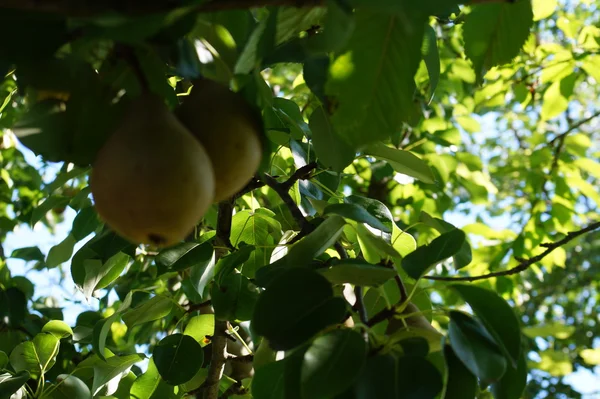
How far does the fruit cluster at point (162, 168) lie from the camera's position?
58 cm

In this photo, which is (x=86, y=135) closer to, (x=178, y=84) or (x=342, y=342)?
(x=342, y=342)

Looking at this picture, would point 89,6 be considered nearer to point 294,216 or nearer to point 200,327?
point 294,216

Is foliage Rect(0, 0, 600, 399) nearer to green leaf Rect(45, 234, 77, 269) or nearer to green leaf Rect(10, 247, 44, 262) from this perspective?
green leaf Rect(45, 234, 77, 269)

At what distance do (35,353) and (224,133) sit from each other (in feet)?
2.89

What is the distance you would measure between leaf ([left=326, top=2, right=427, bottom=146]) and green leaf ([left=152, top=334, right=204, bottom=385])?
1.93ft

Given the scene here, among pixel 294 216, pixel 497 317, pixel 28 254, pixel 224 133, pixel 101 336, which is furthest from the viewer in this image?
pixel 28 254

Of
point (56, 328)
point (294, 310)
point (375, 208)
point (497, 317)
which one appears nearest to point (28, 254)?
point (56, 328)

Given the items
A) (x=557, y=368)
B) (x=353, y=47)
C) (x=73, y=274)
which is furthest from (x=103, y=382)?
(x=557, y=368)

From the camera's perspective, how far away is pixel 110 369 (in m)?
1.28

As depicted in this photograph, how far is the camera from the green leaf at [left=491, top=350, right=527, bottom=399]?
0.78 m

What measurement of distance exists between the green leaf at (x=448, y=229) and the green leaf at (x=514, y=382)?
0.27 m

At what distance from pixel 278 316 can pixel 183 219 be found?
0.19 m

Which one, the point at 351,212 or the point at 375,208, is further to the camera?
the point at 375,208

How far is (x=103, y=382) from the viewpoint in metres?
1.25
